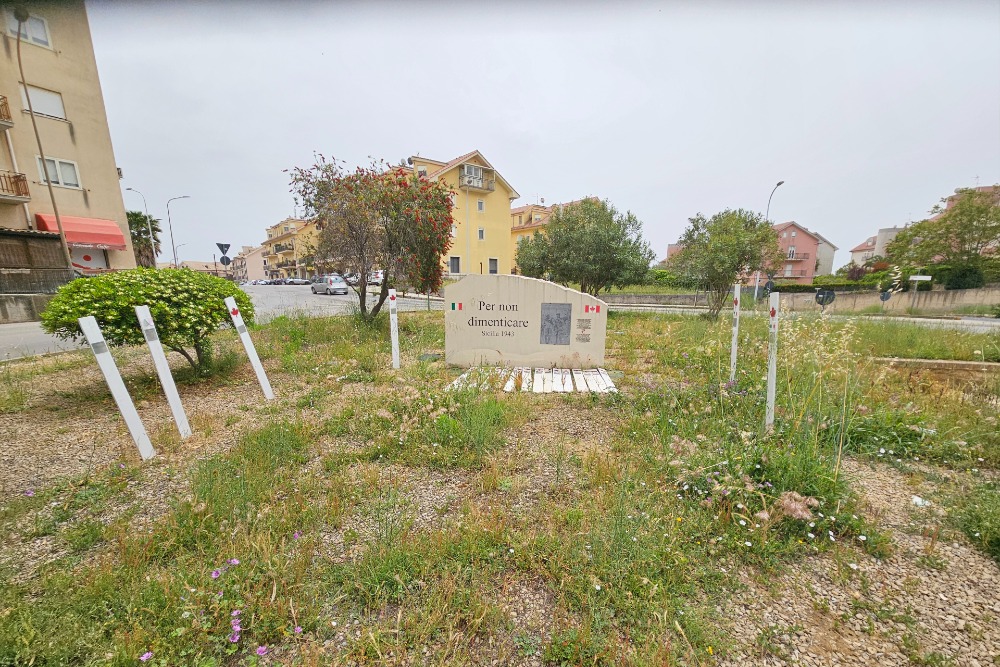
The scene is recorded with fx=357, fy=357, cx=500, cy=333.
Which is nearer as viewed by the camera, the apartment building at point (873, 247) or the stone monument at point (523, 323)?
the stone monument at point (523, 323)

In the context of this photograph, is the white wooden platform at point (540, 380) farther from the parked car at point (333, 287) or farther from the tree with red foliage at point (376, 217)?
the parked car at point (333, 287)

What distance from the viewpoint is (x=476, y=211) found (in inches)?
1242

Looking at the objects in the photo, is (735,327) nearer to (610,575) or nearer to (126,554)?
(610,575)

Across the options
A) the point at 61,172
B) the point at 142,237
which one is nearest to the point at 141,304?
the point at 61,172

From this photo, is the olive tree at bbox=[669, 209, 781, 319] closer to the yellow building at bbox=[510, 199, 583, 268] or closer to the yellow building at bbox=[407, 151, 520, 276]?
the yellow building at bbox=[407, 151, 520, 276]

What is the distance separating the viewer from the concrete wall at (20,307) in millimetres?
11859

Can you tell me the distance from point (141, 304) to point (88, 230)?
66.0 feet

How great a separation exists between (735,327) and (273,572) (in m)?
4.98

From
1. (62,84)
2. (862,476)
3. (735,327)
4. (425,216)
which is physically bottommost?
(862,476)

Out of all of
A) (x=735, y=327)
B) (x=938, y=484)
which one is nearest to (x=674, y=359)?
(x=735, y=327)

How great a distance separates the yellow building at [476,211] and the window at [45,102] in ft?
61.1

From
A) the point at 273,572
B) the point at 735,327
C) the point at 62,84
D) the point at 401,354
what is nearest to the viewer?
the point at 273,572

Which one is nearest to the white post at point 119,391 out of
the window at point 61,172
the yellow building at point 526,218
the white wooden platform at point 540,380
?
the white wooden platform at point 540,380

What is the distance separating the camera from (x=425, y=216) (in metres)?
8.68
